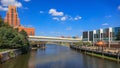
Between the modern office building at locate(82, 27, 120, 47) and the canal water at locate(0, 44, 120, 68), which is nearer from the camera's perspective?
the canal water at locate(0, 44, 120, 68)

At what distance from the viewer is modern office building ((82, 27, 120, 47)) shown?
118 m

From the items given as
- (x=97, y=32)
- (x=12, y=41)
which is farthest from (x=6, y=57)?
(x=97, y=32)

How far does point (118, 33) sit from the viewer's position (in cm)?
11531

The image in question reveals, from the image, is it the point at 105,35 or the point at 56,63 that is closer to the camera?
the point at 56,63

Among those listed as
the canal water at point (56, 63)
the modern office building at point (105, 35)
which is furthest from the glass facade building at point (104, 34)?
the canal water at point (56, 63)

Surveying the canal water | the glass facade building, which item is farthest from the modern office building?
the canal water

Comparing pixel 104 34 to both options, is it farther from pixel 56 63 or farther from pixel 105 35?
pixel 56 63

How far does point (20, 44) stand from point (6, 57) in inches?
954

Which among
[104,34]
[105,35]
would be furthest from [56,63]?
[104,34]

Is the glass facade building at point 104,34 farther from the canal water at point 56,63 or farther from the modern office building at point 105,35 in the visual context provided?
the canal water at point 56,63

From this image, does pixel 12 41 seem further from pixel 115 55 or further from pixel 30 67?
pixel 115 55

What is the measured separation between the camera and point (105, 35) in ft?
422

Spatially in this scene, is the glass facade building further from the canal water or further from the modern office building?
the canal water

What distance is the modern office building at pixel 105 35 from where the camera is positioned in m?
118
